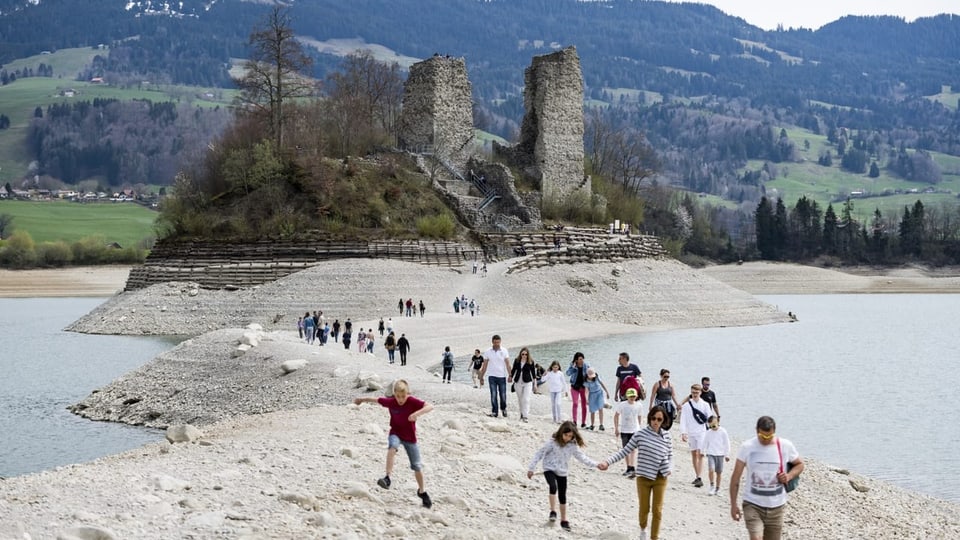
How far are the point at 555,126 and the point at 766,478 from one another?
59.2m

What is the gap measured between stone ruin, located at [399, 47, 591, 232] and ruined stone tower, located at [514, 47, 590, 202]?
0.20ft

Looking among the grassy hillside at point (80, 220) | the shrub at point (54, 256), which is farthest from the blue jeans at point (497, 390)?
the grassy hillside at point (80, 220)

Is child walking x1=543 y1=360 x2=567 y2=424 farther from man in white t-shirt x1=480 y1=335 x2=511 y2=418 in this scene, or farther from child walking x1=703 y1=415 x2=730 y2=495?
child walking x1=703 y1=415 x2=730 y2=495

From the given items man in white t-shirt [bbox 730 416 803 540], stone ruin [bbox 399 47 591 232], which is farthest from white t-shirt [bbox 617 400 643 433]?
stone ruin [bbox 399 47 591 232]

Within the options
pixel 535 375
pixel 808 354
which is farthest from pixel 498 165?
pixel 535 375

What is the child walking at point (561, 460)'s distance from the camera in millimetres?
14453

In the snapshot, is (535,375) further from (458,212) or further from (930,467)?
(458,212)

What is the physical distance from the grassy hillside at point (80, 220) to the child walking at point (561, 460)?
13303 cm

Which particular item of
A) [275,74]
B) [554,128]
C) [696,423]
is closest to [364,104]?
[275,74]

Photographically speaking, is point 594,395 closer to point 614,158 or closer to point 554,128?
point 554,128

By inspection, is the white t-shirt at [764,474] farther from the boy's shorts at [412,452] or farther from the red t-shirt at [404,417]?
the red t-shirt at [404,417]

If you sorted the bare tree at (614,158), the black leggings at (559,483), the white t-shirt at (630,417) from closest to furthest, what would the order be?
the black leggings at (559,483) → the white t-shirt at (630,417) → the bare tree at (614,158)

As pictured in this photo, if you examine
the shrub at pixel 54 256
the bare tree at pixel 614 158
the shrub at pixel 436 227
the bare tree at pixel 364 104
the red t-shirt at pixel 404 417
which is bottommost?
the shrub at pixel 54 256

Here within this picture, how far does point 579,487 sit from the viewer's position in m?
16.9
